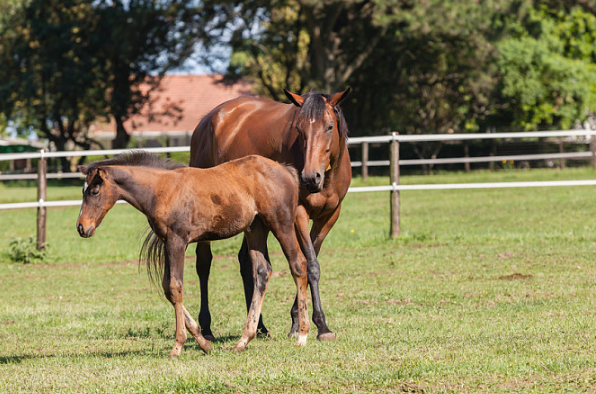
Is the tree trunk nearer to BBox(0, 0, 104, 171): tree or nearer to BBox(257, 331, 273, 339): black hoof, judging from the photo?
BBox(0, 0, 104, 171): tree

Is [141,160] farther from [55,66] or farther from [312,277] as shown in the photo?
[55,66]


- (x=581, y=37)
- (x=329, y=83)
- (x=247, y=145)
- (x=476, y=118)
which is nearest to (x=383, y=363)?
(x=247, y=145)

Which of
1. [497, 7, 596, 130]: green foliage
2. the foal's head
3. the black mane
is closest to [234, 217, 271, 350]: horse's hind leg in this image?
the black mane

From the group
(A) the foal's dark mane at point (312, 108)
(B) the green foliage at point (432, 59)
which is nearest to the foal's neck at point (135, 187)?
(A) the foal's dark mane at point (312, 108)

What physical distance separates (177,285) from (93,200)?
0.89 m

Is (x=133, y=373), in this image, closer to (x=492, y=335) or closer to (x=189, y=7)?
(x=492, y=335)

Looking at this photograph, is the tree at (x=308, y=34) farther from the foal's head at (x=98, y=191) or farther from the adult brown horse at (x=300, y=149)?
the foal's head at (x=98, y=191)

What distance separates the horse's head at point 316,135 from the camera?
6.34m

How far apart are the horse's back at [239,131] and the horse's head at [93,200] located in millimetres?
2082

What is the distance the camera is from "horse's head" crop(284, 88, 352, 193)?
6336 mm

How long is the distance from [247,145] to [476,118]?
1341 inches

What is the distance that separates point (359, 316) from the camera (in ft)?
25.1

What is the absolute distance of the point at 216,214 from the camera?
233 inches

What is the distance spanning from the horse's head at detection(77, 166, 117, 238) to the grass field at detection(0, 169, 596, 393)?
3.43 ft
